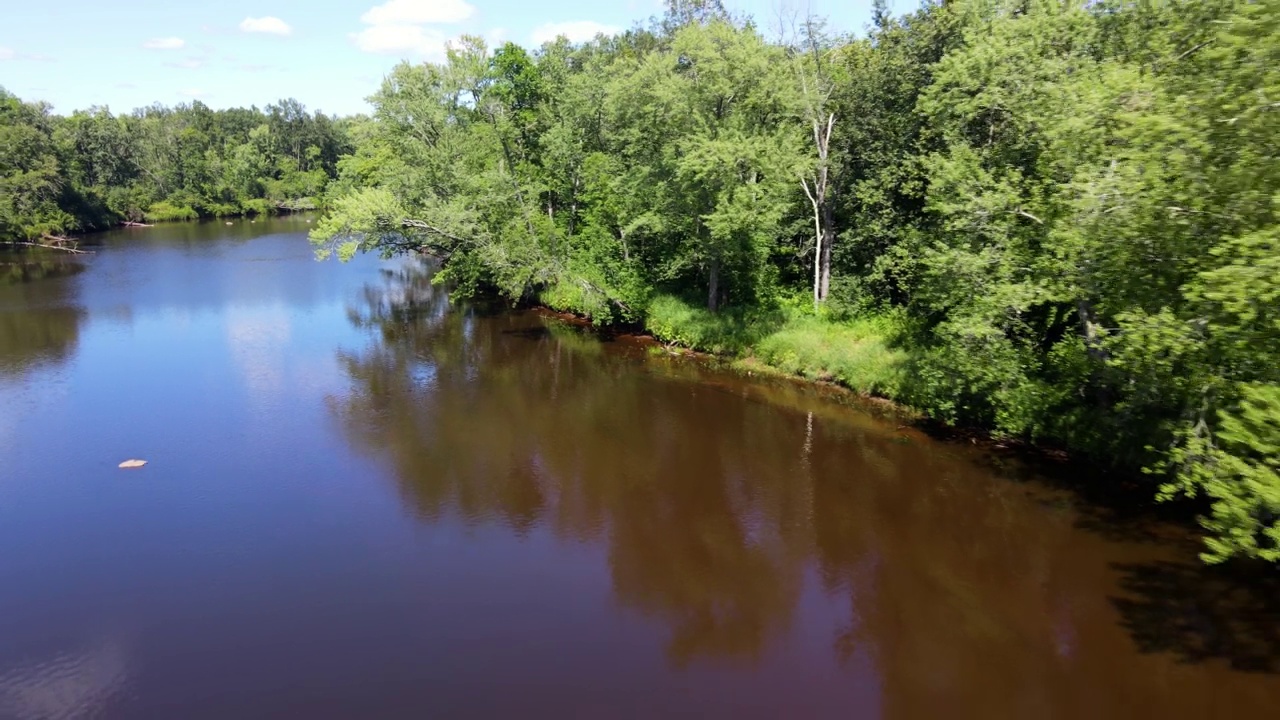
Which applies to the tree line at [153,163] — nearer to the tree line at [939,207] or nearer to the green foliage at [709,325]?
the tree line at [939,207]

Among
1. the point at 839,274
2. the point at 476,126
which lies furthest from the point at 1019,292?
the point at 476,126

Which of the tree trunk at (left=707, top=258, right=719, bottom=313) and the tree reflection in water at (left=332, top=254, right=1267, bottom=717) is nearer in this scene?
the tree reflection in water at (left=332, top=254, right=1267, bottom=717)

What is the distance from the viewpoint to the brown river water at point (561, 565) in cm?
1145

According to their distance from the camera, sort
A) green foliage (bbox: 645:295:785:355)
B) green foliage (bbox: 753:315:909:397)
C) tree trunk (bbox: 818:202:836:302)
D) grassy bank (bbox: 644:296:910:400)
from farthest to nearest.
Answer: tree trunk (bbox: 818:202:836:302)
green foliage (bbox: 645:295:785:355)
grassy bank (bbox: 644:296:910:400)
green foliage (bbox: 753:315:909:397)

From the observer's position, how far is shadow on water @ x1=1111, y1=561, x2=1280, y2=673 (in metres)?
11.9

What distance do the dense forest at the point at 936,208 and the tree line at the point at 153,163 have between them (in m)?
37.3

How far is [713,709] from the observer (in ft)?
36.3

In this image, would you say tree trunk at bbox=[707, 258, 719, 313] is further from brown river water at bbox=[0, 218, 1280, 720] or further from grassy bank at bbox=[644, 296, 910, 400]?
brown river water at bbox=[0, 218, 1280, 720]

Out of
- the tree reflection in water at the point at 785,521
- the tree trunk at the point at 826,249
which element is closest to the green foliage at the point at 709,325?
the tree reflection in water at the point at 785,521

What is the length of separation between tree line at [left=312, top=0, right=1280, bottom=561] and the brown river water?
2296 mm

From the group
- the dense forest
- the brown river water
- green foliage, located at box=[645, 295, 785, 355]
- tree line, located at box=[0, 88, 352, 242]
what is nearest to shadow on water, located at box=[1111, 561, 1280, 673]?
the brown river water

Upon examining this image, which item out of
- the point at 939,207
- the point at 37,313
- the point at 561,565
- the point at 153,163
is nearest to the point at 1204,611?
the point at 939,207

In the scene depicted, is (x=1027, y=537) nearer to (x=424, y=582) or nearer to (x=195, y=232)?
(x=424, y=582)

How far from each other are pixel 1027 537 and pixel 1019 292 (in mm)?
5295
